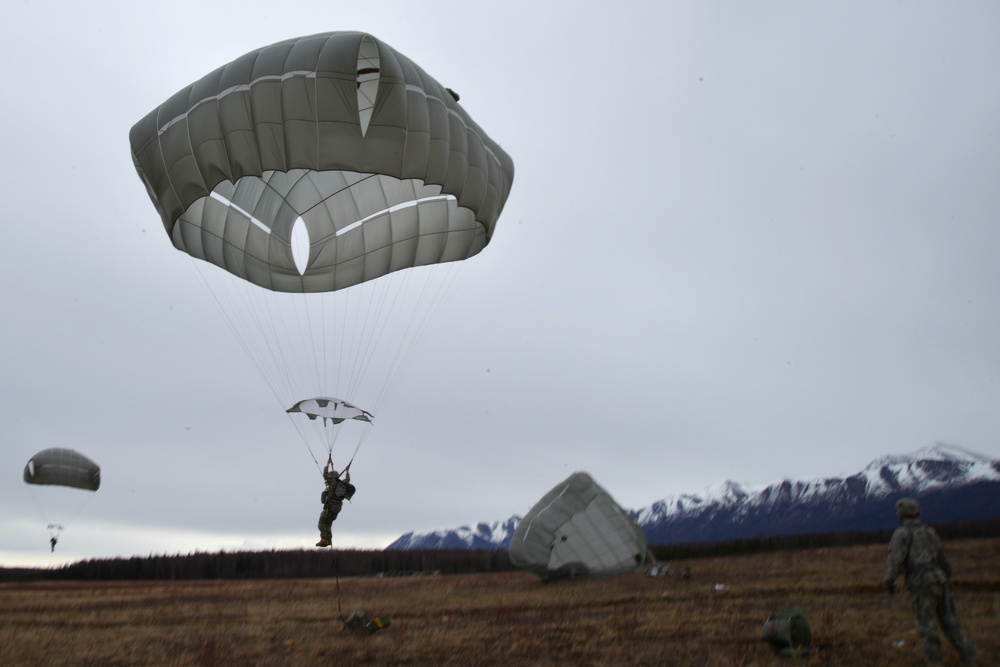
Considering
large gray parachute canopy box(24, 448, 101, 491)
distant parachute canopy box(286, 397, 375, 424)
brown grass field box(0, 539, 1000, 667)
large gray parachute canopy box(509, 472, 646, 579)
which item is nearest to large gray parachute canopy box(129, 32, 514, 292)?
distant parachute canopy box(286, 397, 375, 424)

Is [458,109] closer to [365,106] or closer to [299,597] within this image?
[365,106]

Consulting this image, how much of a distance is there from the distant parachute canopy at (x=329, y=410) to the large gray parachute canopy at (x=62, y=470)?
2124 cm

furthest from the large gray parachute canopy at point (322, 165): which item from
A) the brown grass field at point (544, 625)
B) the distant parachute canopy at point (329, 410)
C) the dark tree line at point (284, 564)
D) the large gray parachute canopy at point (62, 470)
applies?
the dark tree line at point (284, 564)

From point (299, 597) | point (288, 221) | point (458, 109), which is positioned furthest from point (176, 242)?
point (299, 597)

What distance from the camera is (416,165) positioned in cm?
1277

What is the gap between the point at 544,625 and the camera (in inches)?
484

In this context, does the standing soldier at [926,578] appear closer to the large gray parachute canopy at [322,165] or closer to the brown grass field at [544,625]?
the brown grass field at [544,625]

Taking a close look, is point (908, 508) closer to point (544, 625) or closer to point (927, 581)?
point (927, 581)

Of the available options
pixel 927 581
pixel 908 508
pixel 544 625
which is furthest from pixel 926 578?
pixel 544 625

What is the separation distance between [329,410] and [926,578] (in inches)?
410

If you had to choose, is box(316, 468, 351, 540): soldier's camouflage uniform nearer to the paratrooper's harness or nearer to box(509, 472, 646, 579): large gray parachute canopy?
the paratrooper's harness

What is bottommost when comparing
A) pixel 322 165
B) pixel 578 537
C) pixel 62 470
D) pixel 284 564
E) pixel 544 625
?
pixel 544 625

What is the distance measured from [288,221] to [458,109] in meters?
4.41

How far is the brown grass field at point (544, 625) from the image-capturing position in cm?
955
